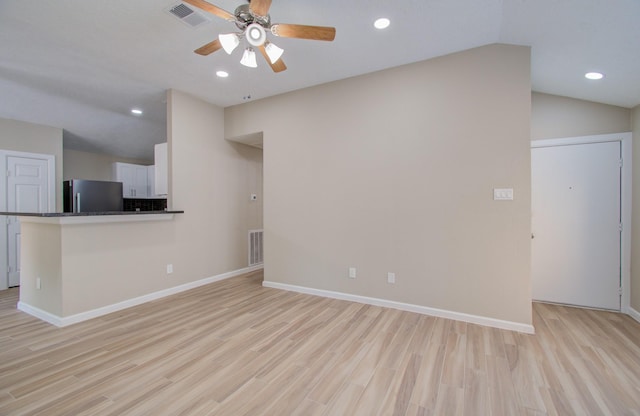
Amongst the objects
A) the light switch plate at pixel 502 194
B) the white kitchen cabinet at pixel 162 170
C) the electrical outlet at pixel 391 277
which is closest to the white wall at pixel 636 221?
the light switch plate at pixel 502 194

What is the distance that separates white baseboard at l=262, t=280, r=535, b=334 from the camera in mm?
2686

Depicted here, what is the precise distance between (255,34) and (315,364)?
2.57m

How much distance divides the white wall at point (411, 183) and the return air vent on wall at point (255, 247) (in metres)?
1.11

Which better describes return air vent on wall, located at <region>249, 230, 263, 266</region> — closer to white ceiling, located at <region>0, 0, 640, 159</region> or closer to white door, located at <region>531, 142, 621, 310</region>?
white ceiling, located at <region>0, 0, 640, 159</region>

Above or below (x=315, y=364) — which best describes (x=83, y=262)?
above

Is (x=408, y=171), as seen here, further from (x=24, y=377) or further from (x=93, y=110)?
(x=93, y=110)

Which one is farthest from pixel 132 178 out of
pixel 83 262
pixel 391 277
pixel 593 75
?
pixel 593 75

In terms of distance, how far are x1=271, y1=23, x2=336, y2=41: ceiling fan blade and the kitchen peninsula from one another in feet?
8.96

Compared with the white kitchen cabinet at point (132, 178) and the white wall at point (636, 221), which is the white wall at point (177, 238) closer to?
the white kitchen cabinet at point (132, 178)

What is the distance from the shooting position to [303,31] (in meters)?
2.03

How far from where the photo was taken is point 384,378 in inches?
77.7

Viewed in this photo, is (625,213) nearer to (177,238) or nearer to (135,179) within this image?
(177,238)

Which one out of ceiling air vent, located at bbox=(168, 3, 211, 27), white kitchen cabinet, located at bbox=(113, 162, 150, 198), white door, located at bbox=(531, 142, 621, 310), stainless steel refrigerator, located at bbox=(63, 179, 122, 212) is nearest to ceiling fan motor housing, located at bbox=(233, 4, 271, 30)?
ceiling air vent, located at bbox=(168, 3, 211, 27)

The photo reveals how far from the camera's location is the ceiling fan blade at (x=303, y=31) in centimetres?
199
